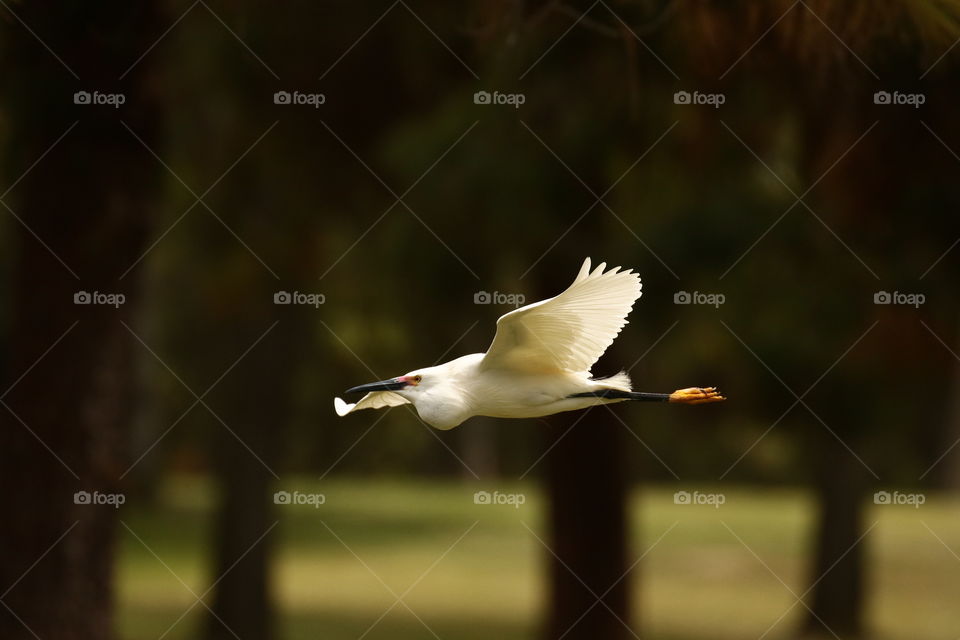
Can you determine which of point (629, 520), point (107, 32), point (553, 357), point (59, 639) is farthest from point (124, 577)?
point (553, 357)

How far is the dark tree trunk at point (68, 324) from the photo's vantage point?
25.9 ft

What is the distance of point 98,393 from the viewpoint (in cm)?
800

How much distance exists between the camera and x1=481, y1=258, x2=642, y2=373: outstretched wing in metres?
2.63

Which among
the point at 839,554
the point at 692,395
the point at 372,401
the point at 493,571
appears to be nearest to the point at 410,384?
the point at 372,401

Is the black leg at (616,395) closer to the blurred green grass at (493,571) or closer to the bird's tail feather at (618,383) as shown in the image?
the bird's tail feather at (618,383)

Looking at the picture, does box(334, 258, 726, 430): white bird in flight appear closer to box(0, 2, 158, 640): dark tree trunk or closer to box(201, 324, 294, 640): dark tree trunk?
box(0, 2, 158, 640): dark tree trunk

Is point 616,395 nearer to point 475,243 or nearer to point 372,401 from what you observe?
point 372,401

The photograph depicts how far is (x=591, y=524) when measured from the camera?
37.2 ft

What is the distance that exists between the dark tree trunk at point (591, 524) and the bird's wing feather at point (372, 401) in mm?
8285

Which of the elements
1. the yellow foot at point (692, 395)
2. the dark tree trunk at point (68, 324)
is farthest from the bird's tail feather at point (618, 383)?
the dark tree trunk at point (68, 324)

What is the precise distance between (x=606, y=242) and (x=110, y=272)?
3875 millimetres

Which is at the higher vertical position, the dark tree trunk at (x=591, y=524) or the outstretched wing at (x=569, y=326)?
the dark tree trunk at (x=591, y=524)

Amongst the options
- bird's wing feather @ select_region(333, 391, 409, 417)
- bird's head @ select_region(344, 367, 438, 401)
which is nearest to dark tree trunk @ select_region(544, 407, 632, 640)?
bird's wing feather @ select_region(333, 391, 409, 417)

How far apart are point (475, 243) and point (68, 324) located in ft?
10.7
